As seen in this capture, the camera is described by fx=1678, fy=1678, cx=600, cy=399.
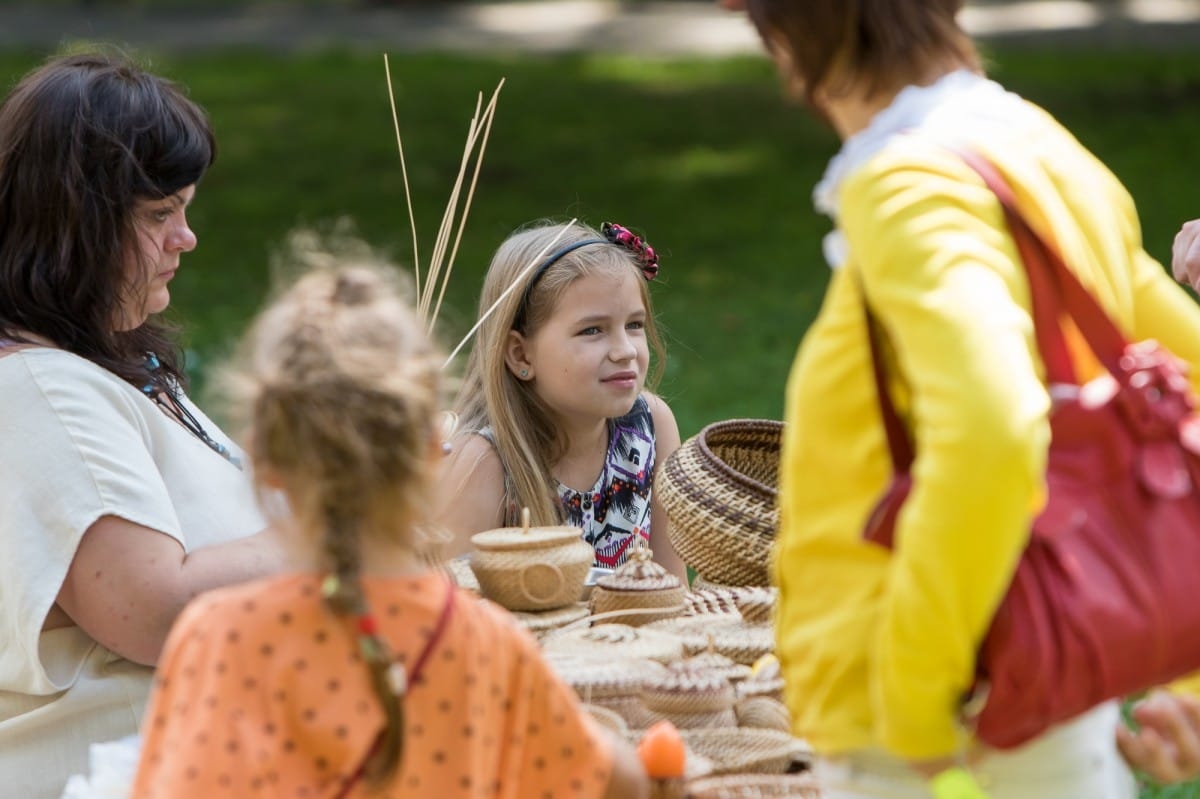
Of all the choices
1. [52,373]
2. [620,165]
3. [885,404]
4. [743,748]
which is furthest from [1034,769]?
[620,165]

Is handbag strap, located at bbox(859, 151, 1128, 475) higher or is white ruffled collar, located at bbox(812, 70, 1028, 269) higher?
white ruffled collar, located at bbox(812, 70, 1028, 269)

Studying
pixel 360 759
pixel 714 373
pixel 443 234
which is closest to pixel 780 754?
pixel 360 759

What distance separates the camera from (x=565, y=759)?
69.3 inches

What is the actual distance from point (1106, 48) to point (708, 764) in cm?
1365

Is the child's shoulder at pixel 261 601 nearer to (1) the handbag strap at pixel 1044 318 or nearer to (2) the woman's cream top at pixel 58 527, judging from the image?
(1) the handbag strap at pixel 1044 318

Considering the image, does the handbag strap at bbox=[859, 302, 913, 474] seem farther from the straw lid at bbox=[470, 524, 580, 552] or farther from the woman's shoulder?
the woman's shoulder

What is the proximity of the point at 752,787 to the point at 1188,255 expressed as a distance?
1206 millimetres

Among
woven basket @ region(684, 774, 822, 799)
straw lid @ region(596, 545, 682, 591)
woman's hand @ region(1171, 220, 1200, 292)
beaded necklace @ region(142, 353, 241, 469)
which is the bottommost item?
woven basket @ region(684, 774, 822, 799)

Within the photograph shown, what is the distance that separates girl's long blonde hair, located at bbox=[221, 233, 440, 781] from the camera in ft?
5.38

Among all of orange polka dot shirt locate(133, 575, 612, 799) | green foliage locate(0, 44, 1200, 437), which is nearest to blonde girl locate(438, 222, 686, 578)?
orange polka dot shirt locate(133, 575, 612, 799)

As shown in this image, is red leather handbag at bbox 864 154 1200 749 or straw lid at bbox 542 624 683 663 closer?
red leather handbag at bbox 864 154 1200 749

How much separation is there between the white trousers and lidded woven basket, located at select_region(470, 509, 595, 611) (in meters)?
0.95

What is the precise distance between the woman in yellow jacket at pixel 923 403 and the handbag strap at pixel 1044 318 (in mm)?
14

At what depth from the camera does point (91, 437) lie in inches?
96.1
